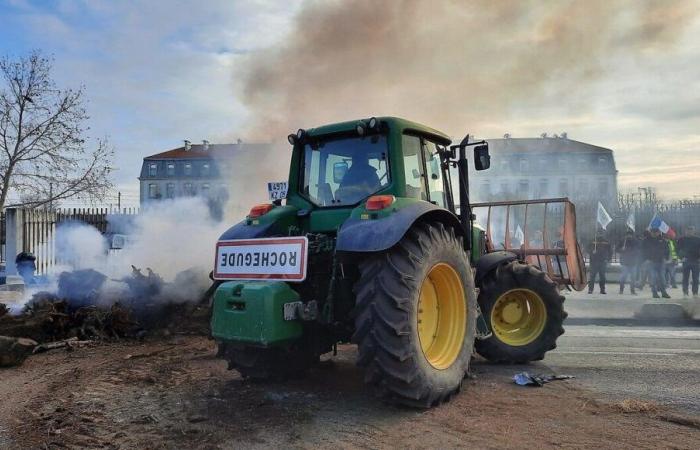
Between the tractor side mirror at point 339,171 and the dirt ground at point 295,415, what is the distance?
1.92 m

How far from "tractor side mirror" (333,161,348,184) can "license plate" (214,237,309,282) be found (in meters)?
1.04

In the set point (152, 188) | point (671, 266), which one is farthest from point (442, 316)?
point (152, 188)

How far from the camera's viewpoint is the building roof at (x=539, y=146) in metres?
17.0

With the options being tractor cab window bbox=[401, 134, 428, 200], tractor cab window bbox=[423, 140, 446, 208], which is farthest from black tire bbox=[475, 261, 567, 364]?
tractor cab window bbox=[401, 134, 428, 200]

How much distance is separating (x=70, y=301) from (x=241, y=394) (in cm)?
403

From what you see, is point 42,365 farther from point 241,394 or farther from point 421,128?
point 421,128

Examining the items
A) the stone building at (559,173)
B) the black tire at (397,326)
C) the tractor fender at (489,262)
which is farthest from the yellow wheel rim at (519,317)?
the stone building at (559,173)

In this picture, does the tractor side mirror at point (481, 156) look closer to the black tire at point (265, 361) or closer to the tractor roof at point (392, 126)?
the tractor roof at point (392, 126)

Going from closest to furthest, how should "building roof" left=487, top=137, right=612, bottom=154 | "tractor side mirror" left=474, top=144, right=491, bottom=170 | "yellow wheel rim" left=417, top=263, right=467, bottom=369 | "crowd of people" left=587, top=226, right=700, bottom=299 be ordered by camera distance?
1. "yellow wheel rim" left=417, top=263, right=467, bottom=369
2. "tractor side mirror" left=474, top=144, right=491, bottom=170
3. "crowd of people" left=587, top=226, right=700, bottom=299
4. "building roof" left=487, top=137, right=612, bottom=154

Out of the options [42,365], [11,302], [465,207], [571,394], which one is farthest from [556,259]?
[11,302]

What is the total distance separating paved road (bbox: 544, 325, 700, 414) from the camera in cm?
468

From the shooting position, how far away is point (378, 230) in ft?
13.2

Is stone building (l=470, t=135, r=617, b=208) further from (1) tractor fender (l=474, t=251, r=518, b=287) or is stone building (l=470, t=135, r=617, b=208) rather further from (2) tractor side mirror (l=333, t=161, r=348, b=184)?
(2) tractor side mirror (l=333, t=161, r=348, b=184)

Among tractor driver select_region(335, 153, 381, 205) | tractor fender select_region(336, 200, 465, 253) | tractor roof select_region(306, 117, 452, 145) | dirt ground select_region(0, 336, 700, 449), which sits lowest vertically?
dirt ground select_region(0, 336, 700, 449)
